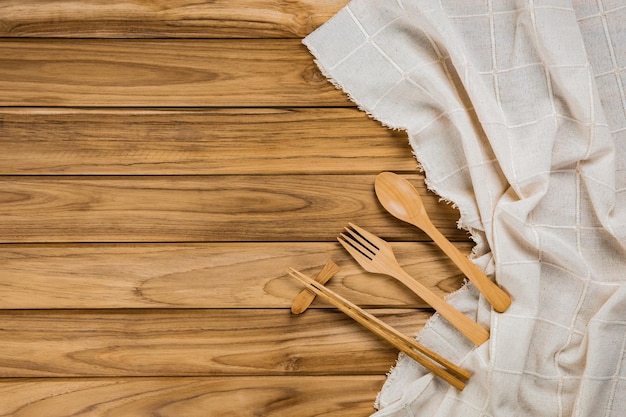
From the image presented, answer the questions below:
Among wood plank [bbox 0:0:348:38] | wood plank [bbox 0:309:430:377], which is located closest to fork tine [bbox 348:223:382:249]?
wood plank [bbox 0:309:430:377]

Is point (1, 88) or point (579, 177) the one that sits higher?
point (1, 88)

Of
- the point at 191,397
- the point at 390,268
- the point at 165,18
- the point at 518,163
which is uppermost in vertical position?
the point at 165,18

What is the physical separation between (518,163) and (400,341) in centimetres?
30

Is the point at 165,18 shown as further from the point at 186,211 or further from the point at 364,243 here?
the point at 364,243

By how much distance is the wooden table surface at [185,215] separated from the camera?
0.88 meters

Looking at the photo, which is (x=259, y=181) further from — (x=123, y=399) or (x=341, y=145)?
(x=123, y=399)

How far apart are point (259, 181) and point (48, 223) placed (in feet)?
1.03

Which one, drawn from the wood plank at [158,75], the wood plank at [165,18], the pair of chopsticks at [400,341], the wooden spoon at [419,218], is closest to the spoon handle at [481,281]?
the wooden spoon at [419,218]

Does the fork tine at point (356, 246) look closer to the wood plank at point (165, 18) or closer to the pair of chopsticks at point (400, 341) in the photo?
the pair of chopsticks at point (400, 341)

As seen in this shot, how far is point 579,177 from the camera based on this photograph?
2.80 feet

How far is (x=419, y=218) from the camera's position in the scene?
0.86 m

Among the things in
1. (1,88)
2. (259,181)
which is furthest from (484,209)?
(1,88)

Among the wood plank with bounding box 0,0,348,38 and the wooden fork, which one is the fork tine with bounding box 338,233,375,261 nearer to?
the wooden fork

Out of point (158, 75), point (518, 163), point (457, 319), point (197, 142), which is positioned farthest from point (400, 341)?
point (158, 75)
